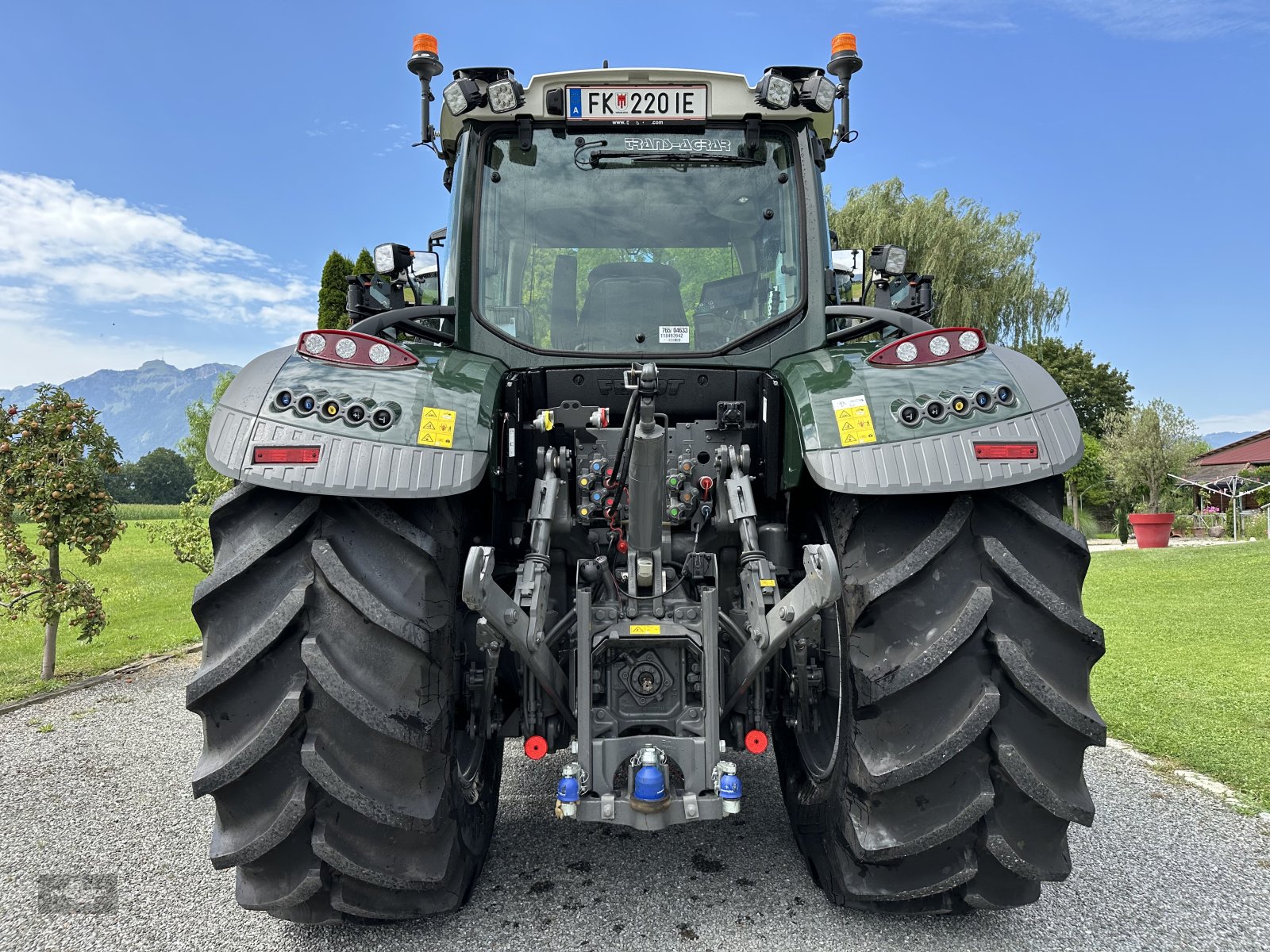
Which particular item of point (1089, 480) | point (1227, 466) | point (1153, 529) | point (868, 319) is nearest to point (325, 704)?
point (868, 319)

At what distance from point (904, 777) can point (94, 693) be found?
255 inches

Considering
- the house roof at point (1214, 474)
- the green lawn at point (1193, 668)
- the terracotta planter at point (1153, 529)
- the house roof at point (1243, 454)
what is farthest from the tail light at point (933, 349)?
the house roof at point (1243, 454)

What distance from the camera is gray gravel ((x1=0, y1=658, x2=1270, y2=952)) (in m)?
2.60

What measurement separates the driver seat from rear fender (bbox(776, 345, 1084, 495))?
808mm

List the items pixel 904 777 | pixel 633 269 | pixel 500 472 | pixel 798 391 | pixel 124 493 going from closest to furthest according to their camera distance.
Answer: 1. pixel 904 777
2. pixel 798 391
3. pixel 500 472
4. pixel 633 269
5. pixel 124 493

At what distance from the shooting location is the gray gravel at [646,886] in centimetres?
260

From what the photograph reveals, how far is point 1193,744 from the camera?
4.73 meters

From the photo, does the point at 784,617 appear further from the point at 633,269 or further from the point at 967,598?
the point at 633,269

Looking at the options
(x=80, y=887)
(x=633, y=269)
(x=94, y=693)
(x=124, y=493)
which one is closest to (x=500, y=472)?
(x=633, y=269)

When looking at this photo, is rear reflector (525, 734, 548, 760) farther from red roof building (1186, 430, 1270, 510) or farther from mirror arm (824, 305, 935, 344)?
red roof building (1186, 430, 1270, 510)

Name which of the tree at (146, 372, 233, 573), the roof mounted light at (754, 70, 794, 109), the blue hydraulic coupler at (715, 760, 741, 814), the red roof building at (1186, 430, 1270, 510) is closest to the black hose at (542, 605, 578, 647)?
the blue hydraulic coupler at (715, 760, 741, 814)

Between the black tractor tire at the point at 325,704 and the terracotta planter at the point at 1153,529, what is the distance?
23256 millimetres

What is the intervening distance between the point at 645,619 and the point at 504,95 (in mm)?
2115

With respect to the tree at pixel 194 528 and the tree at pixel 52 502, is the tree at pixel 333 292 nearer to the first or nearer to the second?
the tree at pixel 194 528
